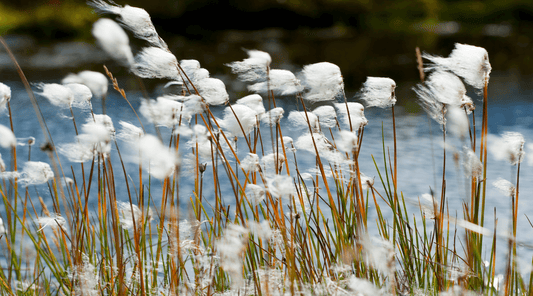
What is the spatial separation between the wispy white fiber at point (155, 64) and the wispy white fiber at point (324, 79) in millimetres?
342

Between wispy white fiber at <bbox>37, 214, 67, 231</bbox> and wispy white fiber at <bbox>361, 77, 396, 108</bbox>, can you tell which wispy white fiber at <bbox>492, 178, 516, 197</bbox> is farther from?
wispy white fiber at <bbox>37, 214, 67, 231</bbox>

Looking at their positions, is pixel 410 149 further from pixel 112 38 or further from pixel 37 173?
pixel 112 38

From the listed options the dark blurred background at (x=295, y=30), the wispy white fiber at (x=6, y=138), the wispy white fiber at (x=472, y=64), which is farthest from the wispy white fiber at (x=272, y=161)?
the dark blurred background at (x=295, y=30)

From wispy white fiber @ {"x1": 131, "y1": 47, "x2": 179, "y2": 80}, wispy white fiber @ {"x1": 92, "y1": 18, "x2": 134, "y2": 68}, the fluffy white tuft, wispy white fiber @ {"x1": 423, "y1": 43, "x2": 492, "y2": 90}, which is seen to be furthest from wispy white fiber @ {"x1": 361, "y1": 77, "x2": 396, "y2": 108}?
the fluffy white tuft

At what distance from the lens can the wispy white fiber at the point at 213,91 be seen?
1.09 metres

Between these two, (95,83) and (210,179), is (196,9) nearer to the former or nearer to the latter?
(210,179)

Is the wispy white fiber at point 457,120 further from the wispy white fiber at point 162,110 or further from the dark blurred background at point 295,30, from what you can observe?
the dark blurred background at point 295,30

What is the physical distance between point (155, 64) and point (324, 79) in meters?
0.43

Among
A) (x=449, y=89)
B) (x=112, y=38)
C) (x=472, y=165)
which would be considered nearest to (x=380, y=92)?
(x=449, y=89)

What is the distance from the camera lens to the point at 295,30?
26219 millimetres

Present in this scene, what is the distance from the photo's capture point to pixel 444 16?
31297 millimetres

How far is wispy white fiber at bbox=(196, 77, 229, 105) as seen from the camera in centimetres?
109

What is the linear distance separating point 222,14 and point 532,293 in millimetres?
27728

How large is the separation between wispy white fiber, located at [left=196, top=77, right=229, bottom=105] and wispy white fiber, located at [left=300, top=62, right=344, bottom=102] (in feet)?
0.72
